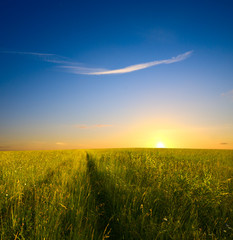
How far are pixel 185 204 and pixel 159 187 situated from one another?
82 cm

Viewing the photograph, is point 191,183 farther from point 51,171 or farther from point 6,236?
point 51,171

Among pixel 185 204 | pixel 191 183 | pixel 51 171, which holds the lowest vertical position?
pixel 51 171

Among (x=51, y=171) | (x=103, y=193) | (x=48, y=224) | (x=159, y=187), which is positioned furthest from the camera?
(x=51, y=171)

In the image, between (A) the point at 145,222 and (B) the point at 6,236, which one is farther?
(A) the point at 145,222

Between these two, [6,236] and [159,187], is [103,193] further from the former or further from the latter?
[6,236]

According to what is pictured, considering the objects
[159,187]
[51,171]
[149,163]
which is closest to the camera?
[159,187]

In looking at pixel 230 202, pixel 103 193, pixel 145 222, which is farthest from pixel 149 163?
pixel 145 222

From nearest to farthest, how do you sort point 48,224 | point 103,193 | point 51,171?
point 48,224, point 103,193, point 51,171

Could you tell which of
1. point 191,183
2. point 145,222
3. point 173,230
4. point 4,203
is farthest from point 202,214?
point 4,203

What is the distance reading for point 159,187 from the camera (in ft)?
13.2

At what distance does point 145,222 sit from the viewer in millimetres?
2787

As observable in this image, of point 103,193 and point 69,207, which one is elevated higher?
point 69,207

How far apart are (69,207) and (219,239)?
2.83 m

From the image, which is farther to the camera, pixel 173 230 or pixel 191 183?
pixel 191 183
